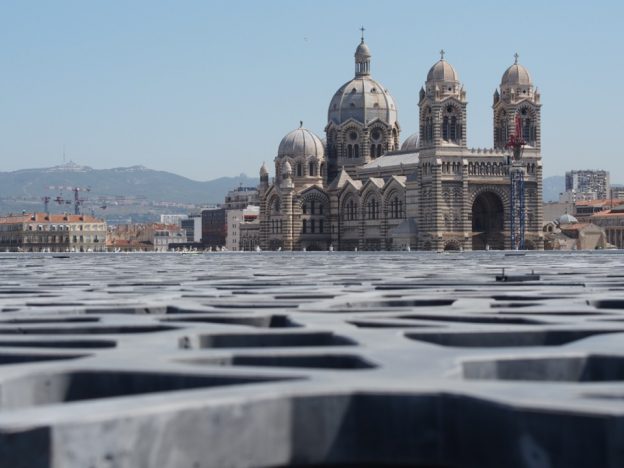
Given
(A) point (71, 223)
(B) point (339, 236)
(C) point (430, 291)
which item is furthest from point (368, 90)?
(C) point (430, 291)

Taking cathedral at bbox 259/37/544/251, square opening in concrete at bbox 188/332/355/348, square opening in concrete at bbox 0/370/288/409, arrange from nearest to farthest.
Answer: square opening in concrete at bbox 0/370/288/409 → square opening in concrete at bbox 188/332/355/348 → cathedral at bbox 259/37/544/251

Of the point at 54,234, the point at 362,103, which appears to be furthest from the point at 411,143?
the point at 54,234

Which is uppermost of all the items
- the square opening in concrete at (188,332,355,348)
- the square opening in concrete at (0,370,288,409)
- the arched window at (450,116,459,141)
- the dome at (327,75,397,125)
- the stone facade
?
the dome at (327,75,397,125)

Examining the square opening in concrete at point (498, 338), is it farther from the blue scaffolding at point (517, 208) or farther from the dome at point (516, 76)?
the dome at point (516, 76)

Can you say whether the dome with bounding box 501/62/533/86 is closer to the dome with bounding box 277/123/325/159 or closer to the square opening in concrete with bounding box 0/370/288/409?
the dome with bounding box 277/123/325/159

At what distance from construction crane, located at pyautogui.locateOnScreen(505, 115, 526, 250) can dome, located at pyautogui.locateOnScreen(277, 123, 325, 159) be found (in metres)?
24.1

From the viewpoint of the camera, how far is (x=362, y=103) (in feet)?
427

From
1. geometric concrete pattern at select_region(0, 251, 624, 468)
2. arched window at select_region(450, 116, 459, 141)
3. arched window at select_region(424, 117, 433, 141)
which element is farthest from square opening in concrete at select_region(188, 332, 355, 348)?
arched window at select_region(450, 116, 459, 141)

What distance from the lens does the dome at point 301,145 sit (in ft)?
430

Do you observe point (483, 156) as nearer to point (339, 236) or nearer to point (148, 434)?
point (339, 236)

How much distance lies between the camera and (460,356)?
11945mm

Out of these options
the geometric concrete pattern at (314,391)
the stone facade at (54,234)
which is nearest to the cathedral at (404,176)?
the stone facade at (54,234)

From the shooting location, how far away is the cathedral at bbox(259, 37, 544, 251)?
111 m

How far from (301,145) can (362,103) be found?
7.42 metres
